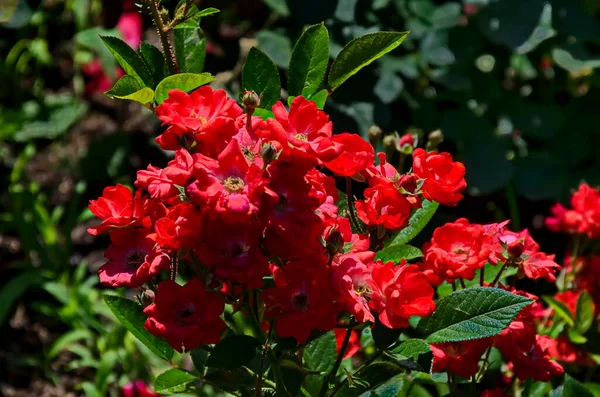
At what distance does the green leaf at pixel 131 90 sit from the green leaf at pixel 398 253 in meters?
0.35

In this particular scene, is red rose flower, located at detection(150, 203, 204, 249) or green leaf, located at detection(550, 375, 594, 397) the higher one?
red rose flower, located at detection(150, 203, 204, 249)

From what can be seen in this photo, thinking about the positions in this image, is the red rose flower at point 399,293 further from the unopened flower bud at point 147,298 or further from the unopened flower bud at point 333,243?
the unopened flower bud at point 147,298

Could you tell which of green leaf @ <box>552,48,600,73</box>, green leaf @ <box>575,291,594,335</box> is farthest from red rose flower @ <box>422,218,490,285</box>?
Answer: green leaf @ <box>552,48,600,73</box>

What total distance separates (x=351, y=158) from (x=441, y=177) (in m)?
0.13

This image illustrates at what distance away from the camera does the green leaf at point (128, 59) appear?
A: 0.88 m

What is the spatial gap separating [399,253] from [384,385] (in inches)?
6.7

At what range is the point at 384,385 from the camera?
0.99 metres

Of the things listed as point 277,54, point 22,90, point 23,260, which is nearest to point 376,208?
point 277,54

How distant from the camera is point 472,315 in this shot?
2.92ft

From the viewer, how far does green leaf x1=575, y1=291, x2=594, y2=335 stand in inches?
50.1

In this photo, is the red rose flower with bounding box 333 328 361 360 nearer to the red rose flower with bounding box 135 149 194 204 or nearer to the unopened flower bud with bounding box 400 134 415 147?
the unopened flower bud with bounding box 400 134 415 147

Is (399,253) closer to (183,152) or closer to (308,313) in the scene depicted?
(308,313)

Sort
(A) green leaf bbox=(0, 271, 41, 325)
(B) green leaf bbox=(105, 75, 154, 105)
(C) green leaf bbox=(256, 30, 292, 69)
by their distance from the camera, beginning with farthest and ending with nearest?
(A) green leaf bbox=(0, 271, 41, 325) < (C) green leaf bbox=(256, 30, 292, 69) < (B) green leaf bbox=(105, 75, 154, 105)

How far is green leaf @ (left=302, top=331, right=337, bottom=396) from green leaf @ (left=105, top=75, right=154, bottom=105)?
42 centimetres
